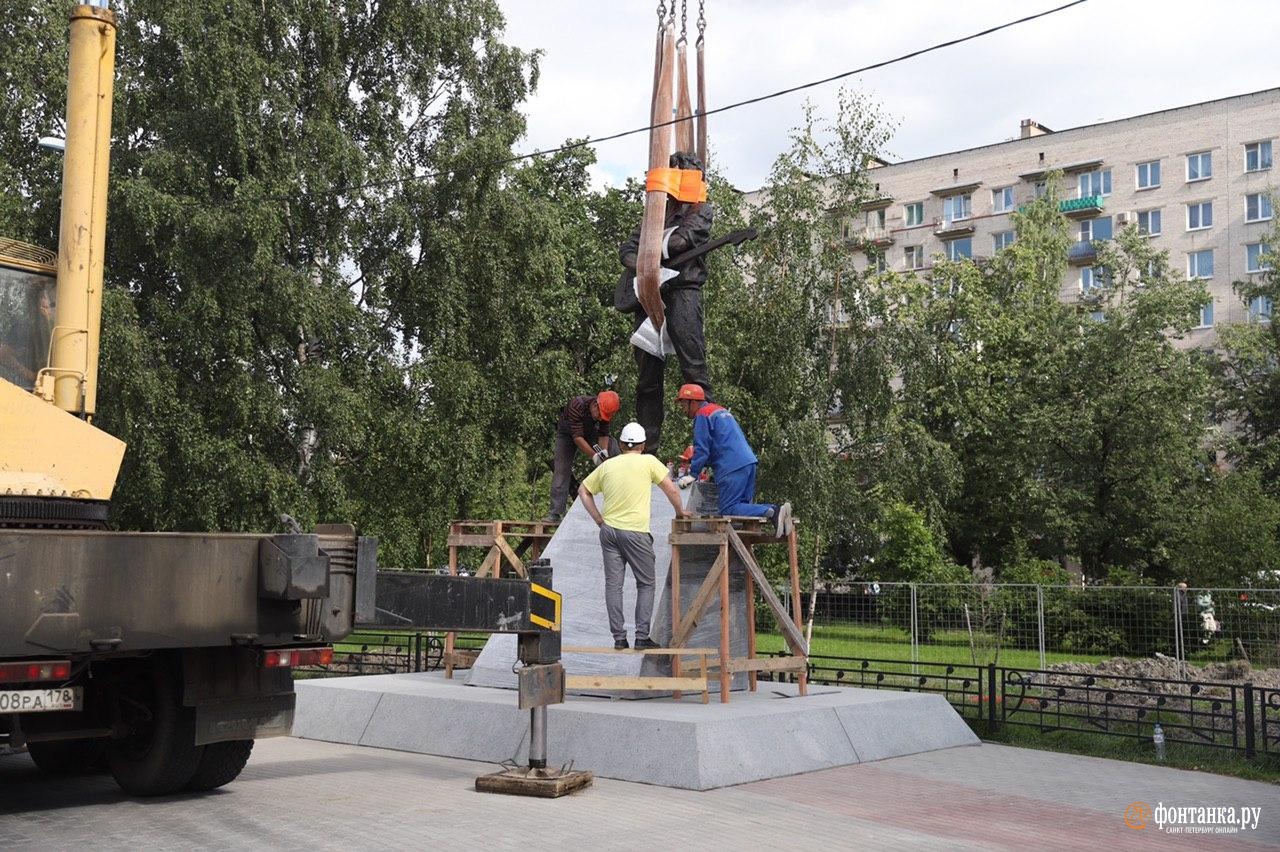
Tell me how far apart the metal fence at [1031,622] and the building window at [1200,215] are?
123 ft

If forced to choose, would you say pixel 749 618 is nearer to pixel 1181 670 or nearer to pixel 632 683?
pixel 632 683

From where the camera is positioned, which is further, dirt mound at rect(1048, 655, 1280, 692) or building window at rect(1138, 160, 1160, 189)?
building window at rect(1138, 160, 1160, 189)

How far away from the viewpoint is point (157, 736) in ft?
26.0

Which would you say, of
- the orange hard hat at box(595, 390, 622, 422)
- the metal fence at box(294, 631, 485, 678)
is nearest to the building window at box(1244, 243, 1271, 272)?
the metal fence at box(294, 631, 485, 678)

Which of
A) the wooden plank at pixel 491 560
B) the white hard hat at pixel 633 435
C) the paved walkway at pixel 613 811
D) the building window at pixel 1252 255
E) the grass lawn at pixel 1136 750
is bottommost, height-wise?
the grass lawn at pixel 1136 750

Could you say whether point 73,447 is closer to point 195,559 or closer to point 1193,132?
point 195,559

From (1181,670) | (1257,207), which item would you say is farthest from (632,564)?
(1257,207)

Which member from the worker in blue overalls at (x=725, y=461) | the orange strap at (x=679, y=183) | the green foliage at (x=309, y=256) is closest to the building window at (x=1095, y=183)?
the green foliage at (x=309, y=256)

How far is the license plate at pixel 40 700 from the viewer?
6566 mm

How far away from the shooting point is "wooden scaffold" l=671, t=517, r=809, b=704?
10.3 m

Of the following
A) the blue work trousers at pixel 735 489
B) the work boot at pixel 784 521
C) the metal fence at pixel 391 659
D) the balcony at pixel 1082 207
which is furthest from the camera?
the balcony at pixel 1082 207

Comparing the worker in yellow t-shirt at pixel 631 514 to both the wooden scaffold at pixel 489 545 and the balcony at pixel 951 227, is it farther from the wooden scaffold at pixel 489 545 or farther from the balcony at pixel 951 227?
the balcony at pixel 951 227

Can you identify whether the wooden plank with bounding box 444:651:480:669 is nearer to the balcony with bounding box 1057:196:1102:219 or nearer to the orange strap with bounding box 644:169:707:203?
the orange strap with bounding box 644:169:707:203

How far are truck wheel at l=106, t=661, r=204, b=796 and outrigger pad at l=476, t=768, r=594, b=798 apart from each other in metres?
1.81
